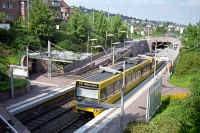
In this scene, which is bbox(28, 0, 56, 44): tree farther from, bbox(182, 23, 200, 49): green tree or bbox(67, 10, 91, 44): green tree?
bbox(182, 23, 200, 49): green tree

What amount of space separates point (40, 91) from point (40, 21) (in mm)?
16382

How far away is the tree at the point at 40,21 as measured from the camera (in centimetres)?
3498

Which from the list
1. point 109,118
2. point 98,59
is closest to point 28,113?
point 109,118

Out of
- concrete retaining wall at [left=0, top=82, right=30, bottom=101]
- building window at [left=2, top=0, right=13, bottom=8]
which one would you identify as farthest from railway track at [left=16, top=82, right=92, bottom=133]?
building window at [left=2, top=0, right=13, bottom=8]

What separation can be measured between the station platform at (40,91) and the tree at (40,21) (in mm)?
8971

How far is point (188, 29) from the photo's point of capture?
43.3 metres

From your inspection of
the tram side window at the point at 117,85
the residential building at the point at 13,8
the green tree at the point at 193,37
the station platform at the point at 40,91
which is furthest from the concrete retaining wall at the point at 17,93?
the green tree at the point at 193,37

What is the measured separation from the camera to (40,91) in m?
22.5

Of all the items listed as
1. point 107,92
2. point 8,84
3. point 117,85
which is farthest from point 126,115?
point 8,84

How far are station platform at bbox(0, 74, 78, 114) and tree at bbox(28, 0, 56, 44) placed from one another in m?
8.97

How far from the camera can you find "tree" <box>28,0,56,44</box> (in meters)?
35.0

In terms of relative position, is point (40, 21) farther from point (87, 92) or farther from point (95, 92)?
point (95, 92)

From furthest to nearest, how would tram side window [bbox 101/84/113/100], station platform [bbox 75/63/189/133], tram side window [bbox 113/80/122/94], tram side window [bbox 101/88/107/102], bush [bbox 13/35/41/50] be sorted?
bush [bbox 13/35/41/50], tram side window [bbox 113/80/122/94], tram side window [bbox 101/84/113/100], tram side window [bbox 101/88/107/102], station platform [bbox 75/63/189/133]

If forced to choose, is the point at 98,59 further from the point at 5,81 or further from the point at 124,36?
the point at 5,81
